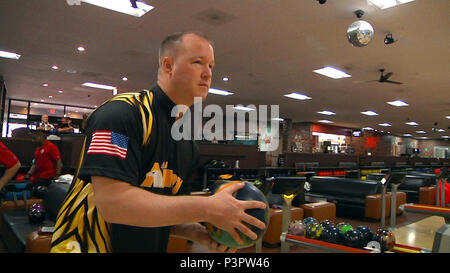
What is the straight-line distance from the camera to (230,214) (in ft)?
2.59

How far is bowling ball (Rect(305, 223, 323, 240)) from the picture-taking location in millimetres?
2441

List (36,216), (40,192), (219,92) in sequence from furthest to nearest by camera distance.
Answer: (219,92), (40,192), (36,216)

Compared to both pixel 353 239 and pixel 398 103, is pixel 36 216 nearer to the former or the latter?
pixel 353 239

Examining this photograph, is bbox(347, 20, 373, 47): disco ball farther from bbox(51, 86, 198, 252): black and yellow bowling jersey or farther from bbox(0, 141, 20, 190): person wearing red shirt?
bbox(0, 141, 20, 190): person wearing red shirt

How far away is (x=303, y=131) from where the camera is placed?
19.9 meters

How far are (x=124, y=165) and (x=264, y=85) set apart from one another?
9517 millimetres

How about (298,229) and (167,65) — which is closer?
(167,65)

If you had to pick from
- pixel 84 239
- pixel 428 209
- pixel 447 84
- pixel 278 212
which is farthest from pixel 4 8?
pixel 447 84

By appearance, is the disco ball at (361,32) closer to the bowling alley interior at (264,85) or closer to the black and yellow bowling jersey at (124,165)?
the bowling alley interior at (264,85)

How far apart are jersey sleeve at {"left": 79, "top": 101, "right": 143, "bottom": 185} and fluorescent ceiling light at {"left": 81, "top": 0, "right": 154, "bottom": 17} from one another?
14.9 feet

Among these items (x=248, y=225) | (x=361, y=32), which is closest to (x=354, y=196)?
(x=361, y=32)
